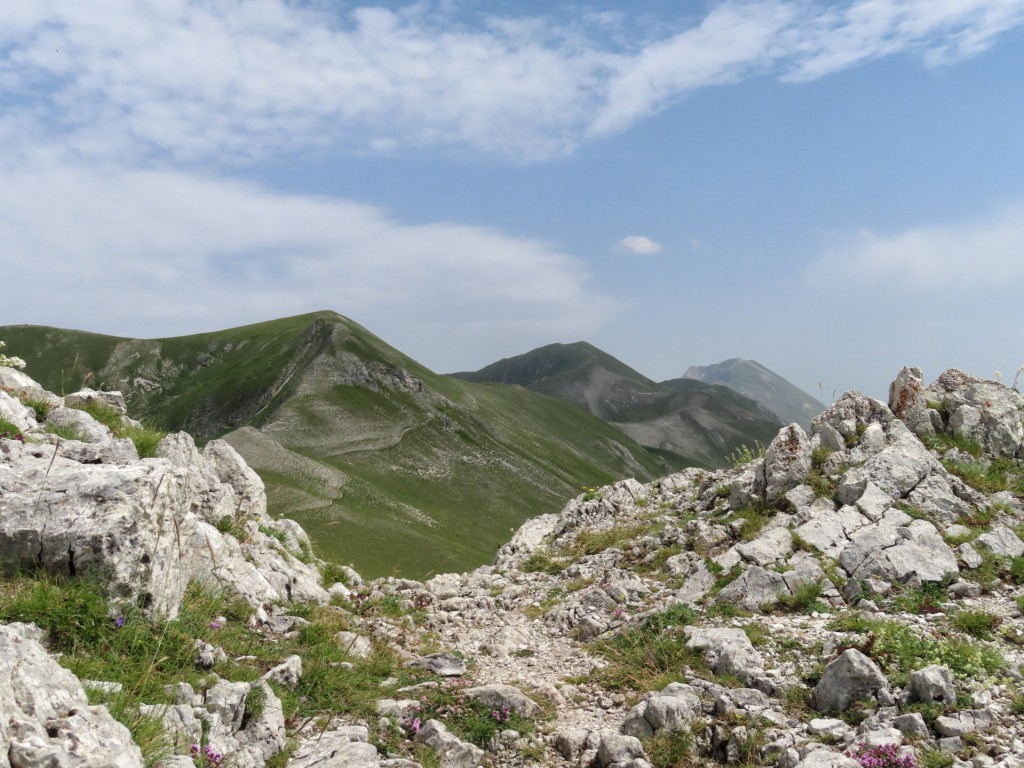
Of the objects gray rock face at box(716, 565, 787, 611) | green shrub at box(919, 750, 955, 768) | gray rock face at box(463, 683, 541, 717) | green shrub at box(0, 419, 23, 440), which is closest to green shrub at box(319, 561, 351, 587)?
gray rock face at box(463, 683, 541, 717)

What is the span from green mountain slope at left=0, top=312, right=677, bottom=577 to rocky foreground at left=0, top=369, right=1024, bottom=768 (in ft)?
112

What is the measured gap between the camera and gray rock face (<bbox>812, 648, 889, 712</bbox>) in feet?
33.1

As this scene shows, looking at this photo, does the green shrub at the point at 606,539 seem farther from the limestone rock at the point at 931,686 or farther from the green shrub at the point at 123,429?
the green shrub at the point at 123,429

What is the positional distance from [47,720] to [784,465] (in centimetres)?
1912

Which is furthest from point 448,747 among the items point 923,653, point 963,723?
point 923,653

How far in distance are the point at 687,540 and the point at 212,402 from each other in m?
137

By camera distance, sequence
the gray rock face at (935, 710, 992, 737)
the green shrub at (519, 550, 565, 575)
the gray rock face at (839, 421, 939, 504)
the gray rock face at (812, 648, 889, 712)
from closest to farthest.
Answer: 1. the gray rock face at (935, 710, 992, 737)
2. the gray rock face at (812, 648, 889, 712)
3. the gray rock face at (839, 421, 939, 504)
4. the green shrub at (519, 550, 565, 575)

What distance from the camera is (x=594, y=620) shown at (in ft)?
51.3

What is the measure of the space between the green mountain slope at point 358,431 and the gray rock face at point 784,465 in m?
35.5

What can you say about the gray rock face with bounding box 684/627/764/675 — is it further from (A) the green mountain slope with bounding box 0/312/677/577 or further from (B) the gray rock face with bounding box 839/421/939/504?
(A) the green mountain slope with bounding box 0/312/677/577

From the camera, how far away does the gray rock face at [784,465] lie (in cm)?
1983

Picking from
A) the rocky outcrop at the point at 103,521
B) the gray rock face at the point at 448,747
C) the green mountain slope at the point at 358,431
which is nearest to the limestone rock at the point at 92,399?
the rocky outcrop at the point at 103,521

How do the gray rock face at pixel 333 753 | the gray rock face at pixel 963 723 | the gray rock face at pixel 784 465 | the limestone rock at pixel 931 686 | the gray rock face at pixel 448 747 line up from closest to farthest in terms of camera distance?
the gray rock face at pixel 333 753
the gray rock face at pixel 963 723
the gray rock face at pixel 448 747
the limestone rock at pixel 931 686
the gray rock face at pixel 784 465

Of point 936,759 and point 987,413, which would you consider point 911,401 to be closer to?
point 987,413
